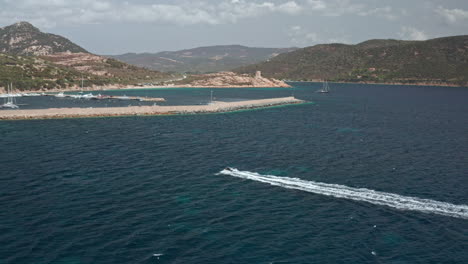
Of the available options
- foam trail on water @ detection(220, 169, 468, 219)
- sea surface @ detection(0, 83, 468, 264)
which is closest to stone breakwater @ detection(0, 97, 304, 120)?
sea surface @ detection(0, 83, 468, 264)

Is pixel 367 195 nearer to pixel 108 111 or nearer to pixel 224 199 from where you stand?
pixel 224 199

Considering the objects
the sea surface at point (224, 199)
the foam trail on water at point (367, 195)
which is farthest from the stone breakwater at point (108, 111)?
the foam trail on water at point (367, 195)

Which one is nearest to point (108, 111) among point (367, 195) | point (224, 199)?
point (224, 199)

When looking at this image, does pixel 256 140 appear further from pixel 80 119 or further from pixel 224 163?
pixel 80 119

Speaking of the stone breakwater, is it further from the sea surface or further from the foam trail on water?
the foam trail on water

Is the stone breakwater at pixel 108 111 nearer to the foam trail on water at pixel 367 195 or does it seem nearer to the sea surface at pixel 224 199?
the sea surface at pixel 224 199

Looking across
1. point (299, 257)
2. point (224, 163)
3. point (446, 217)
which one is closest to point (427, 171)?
point (446, 217)

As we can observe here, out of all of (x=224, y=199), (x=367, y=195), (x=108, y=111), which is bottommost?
(x=224, y=199)
